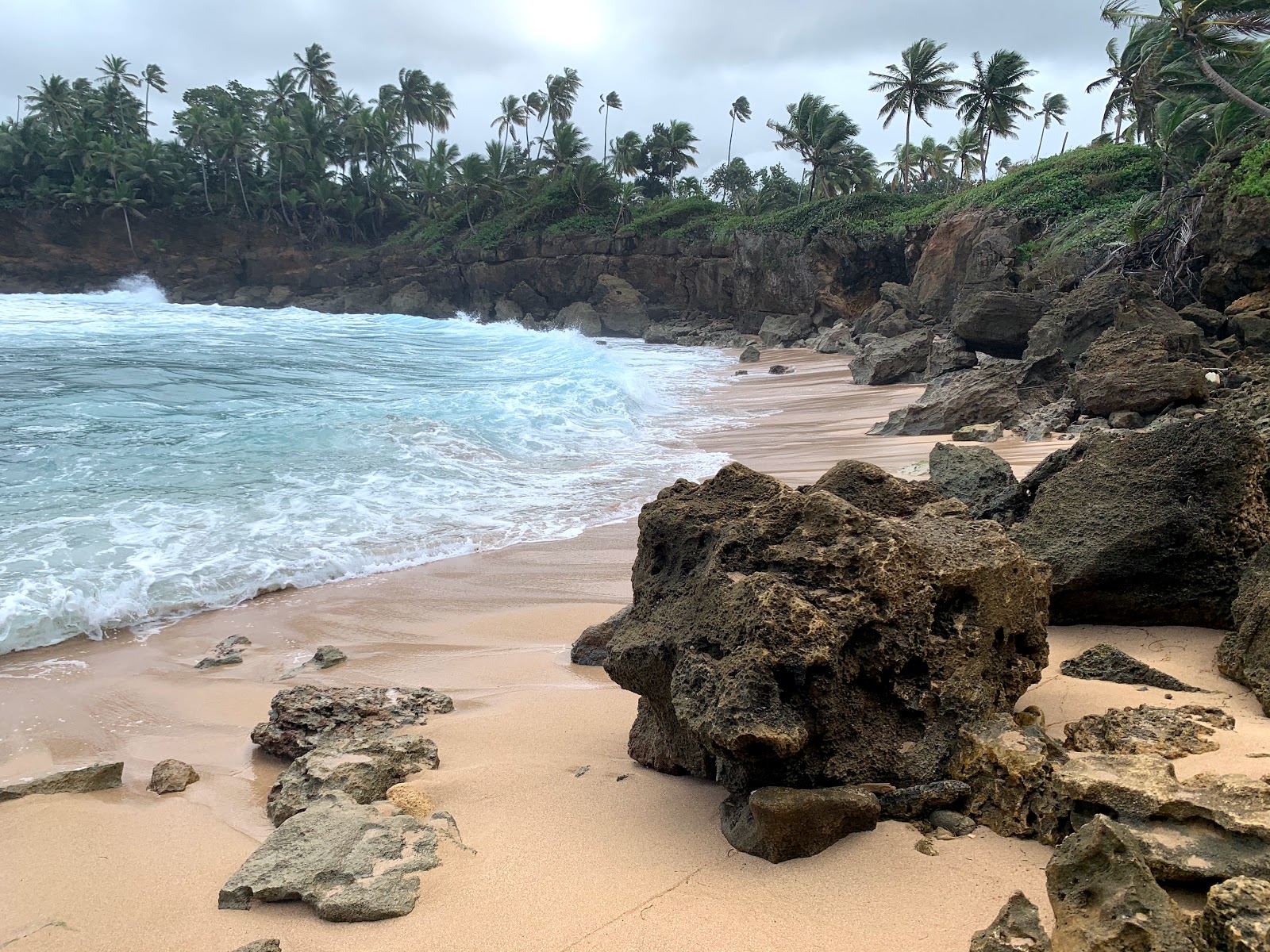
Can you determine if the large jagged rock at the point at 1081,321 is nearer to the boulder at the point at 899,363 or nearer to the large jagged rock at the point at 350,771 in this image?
the boulder at the point at 899,363

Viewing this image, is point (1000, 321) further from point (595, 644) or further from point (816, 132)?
point (816, 132)

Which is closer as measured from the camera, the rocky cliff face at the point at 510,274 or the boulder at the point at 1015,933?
the boulder at the point at 1015,933

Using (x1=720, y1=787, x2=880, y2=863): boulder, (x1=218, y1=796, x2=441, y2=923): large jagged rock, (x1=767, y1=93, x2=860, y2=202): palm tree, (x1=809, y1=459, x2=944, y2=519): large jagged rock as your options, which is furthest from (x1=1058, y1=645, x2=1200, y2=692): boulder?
(x1=767, y1=93, x2=860, y2=202): palm tree

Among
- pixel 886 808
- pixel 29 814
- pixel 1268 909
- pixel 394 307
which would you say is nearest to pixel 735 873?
pixel 886 808

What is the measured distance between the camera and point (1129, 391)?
7629 millimetres

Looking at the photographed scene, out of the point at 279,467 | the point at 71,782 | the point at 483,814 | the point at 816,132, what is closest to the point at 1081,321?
the point at 279,467

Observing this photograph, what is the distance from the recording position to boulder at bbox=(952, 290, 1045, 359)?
12328 mm

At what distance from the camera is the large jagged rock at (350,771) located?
2877mm

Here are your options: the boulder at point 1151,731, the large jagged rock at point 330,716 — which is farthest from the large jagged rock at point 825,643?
the large jagged rock at point 330,716

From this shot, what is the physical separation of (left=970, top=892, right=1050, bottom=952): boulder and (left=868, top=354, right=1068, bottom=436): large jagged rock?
8.37 metres

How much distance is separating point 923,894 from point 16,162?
5888 centimetres

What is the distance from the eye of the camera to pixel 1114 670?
9.93ft

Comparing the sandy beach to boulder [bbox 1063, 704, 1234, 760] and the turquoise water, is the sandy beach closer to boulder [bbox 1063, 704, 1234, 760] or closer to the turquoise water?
boulder [bbox 1063, 704, 1234, 760]

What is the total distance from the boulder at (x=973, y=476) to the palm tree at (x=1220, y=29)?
12.2 m
